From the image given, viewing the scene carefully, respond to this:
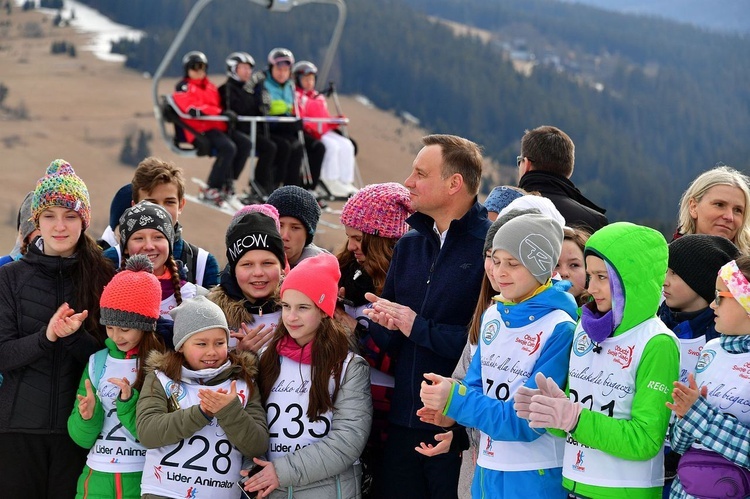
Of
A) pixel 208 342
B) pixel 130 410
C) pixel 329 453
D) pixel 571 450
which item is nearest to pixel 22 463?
pixel 130 410

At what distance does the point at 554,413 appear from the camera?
7.63ft

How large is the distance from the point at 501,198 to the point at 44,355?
2001 millimetres

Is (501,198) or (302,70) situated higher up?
(501,198)

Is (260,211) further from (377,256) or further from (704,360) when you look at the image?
(704,360)

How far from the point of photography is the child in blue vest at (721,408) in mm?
2266

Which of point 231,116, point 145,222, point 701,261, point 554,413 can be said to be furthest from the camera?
point 231,116

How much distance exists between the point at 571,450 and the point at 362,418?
86 centimetres

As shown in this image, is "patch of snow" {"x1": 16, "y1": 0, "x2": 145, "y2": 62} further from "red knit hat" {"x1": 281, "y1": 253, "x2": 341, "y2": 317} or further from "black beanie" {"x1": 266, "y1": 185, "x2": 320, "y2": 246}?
"red knit hat" {"x1": 281, "y1": 253, "x2": 341, "y2": 317}

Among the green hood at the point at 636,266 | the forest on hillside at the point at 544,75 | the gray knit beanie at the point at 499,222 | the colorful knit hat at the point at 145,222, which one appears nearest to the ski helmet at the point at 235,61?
the colorful knit hat at the point at 145,222

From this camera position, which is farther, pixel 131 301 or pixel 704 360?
pixel 131 301

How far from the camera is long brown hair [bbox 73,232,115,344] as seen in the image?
328 centimetres

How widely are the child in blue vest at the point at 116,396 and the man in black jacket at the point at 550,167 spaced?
1.99 meters

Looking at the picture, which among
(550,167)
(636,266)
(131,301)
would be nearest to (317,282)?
(131,301)

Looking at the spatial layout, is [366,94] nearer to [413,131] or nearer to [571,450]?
[413,131]
